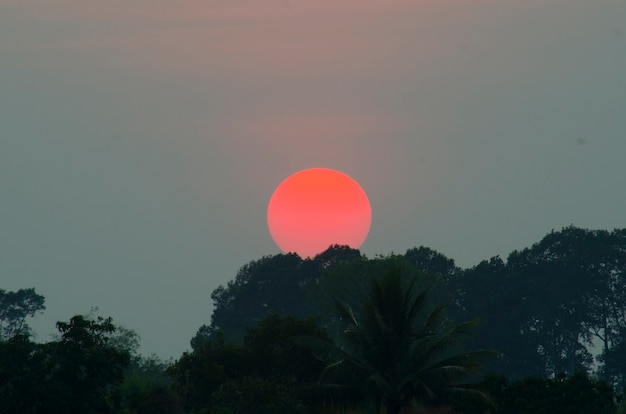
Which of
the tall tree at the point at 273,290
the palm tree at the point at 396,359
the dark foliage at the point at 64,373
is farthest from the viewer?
the tall tree at the point at 273,290

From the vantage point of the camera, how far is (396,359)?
179 ft

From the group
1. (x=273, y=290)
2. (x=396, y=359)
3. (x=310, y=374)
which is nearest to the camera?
(x=396, y=359)

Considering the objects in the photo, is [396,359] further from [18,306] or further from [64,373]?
[18,306]

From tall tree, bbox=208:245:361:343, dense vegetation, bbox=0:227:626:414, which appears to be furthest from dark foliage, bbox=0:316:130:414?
tall tree, bbox=208:245:361:343

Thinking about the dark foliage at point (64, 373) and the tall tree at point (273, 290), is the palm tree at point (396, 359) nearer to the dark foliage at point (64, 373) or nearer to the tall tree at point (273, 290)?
the dark foliage at point (64, 373)

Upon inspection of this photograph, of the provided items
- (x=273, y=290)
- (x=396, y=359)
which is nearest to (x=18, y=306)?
(x=273, y=290)

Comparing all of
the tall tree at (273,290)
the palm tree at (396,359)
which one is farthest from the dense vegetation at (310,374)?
the tall tree at (273,290)

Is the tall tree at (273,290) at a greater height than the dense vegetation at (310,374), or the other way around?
the tall tree at (273,290)

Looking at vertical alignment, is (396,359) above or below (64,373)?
above

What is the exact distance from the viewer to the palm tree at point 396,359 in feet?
177

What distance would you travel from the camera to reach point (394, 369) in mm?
54625

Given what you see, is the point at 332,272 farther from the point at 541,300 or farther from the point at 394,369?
the point at 394,369

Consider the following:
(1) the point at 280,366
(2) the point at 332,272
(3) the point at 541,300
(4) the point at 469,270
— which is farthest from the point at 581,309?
(1) the point at 280,366

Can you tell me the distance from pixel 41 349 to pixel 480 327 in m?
92.9
